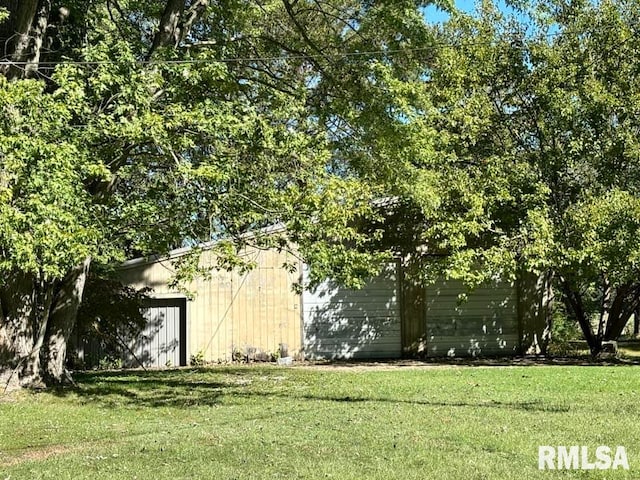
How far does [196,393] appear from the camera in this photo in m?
12.4

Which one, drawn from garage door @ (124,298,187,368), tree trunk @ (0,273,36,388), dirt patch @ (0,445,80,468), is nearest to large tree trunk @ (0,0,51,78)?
tree trunk @ (0,273,36,388)

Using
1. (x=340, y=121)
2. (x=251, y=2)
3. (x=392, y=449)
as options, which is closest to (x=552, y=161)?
(x=340, y=121)

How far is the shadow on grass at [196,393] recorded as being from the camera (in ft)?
33.6

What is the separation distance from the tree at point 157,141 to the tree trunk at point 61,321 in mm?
20

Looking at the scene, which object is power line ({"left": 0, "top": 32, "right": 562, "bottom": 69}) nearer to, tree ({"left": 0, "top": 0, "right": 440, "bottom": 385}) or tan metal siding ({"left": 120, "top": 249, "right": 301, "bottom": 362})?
tree ({"left": 0, "top": 0, "right": 440, "bottom": 385})

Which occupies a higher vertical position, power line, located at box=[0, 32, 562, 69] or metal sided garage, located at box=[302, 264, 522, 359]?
power line, located at box=[0, 32, 562, 69]

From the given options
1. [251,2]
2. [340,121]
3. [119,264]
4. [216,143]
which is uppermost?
[251,2]

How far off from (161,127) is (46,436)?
13.0 ft

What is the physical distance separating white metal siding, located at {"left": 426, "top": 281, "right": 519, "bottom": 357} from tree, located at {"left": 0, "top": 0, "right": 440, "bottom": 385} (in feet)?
23.2

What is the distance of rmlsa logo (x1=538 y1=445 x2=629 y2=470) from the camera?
589 centimetres

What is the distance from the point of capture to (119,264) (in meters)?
17.9

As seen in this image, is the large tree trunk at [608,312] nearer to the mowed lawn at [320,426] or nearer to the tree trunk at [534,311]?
the tree trunk at [534,311]

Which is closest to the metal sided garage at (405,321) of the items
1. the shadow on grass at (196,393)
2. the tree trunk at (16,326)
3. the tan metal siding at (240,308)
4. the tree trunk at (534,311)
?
the tree trunk at (534,311)

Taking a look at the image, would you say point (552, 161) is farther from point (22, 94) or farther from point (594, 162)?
point (22, 94)
